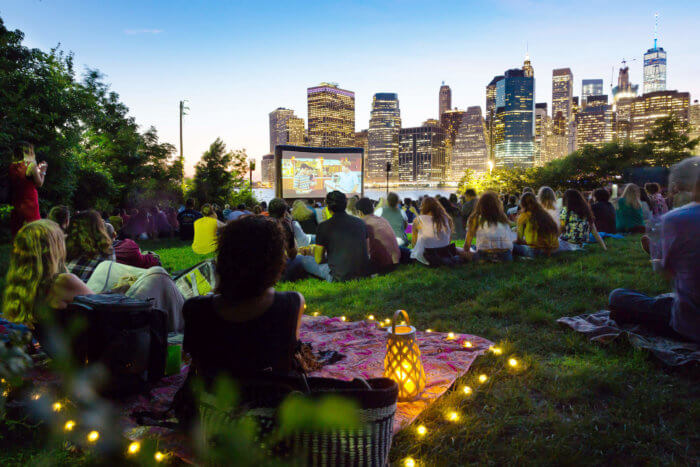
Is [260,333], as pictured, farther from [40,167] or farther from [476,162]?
[476,162]

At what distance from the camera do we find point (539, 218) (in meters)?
6.74

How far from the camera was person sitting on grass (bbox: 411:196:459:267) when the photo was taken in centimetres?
661

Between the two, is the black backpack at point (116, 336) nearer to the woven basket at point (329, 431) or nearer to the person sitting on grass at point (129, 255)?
the woven basket at point (329, 431)

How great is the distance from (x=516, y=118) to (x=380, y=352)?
382ft

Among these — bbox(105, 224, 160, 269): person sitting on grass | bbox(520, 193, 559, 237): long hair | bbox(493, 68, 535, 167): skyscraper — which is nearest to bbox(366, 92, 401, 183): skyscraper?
bbox(493, 68, 535, 167): skyscraper

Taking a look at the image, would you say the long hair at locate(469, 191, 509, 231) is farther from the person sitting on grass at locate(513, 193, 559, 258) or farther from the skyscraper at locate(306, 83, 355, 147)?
the skyscraper at locate(306, 83, 355, 147)

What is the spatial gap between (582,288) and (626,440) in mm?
3158

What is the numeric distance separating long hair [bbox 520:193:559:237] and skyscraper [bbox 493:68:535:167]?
3553 inches

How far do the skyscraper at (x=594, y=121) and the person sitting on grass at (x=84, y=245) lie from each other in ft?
588

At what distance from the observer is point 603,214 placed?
376 inches

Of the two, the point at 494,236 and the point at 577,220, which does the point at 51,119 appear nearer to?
the point at 494,236

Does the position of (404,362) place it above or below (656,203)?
below

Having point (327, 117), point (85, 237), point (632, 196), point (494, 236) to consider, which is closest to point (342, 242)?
point (494, 236)

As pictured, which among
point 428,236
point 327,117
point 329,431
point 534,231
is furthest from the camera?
point 327,117
